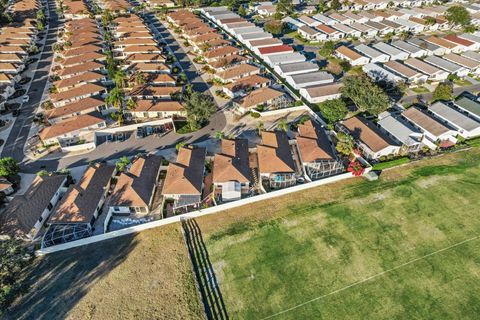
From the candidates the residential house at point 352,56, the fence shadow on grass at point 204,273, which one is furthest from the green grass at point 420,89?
the fence shadow on grass at point 204,273

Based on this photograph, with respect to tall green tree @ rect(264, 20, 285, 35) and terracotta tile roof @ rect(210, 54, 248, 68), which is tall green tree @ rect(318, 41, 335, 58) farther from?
terracotta tile roof @ rect(210, 54, 248, 68)

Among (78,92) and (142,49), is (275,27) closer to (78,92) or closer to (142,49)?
(142,49)

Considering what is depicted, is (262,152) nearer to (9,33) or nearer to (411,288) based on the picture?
(411,288)

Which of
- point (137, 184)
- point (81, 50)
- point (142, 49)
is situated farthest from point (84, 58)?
point (137, 184)

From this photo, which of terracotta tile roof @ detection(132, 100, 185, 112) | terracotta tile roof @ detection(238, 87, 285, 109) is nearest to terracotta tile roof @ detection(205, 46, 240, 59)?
terracotta tile roof @ detection(238, 87, 285, 109)

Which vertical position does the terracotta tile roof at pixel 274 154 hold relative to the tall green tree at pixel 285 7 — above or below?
below

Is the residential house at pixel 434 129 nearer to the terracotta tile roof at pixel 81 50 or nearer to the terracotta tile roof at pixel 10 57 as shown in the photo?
the terracotta tile roof at pixel 81 50
